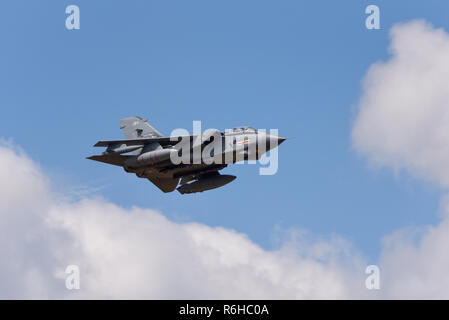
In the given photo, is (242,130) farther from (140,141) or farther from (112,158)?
(112,158)

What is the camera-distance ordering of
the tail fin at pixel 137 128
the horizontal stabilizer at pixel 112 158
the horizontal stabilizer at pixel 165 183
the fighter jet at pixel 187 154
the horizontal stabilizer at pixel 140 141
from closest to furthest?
the fighter jet at pixel 187 154
the horizontal stabilizer at pixel 140 141
the horizontal stabilizer at pixel 112 158
the horizontal stabilizer at pixel 165 183
the tail fin at pixel 137 128

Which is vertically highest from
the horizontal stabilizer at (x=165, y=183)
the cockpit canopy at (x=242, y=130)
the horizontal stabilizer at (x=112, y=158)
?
the cockpit canopy at (x=242, y=130)

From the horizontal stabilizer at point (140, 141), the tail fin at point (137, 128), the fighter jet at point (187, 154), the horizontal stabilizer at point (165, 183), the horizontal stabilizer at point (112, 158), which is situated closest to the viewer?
the fighter jet at point (187, 154)

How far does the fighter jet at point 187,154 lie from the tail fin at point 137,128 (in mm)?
118

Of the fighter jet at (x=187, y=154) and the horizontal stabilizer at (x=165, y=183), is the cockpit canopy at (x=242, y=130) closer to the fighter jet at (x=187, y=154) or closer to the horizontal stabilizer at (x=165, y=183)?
the fighter jet at (x=187, y=154)

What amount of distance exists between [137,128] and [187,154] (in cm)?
993

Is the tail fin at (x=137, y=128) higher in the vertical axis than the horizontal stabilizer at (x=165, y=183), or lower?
higher

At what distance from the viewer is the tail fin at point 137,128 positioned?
71062 mm

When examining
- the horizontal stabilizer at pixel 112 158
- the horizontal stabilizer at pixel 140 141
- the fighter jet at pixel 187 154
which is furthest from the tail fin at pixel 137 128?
the horizontal stabilizer at pixel 112 158

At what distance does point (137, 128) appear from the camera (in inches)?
2830
